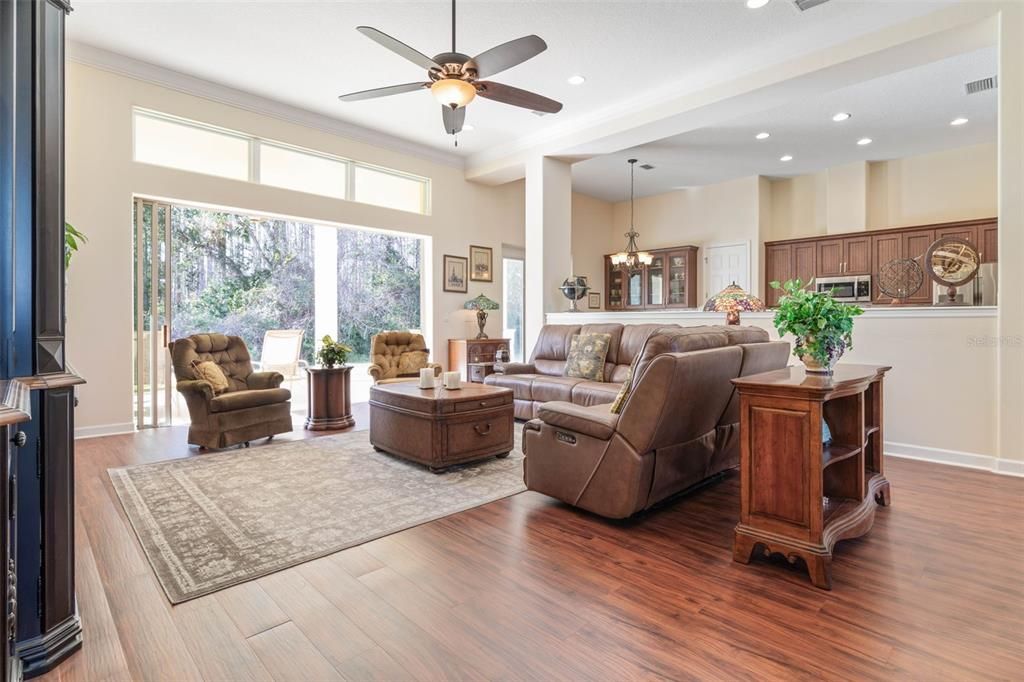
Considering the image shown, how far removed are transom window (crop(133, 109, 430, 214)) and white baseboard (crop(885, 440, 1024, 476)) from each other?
19.5ft

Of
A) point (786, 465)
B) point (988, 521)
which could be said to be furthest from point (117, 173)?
point (988, 521)

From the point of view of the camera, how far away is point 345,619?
5.93 feet

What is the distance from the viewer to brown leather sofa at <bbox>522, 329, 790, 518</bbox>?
2.44 metres

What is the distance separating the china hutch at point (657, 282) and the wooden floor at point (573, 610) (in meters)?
6.11

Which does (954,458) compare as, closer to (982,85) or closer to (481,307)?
(982,85)

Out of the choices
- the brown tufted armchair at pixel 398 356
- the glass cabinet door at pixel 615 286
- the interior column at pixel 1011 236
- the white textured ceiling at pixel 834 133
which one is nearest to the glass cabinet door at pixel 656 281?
the glass cabinet door at pixel 615 286

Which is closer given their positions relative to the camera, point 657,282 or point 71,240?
point 71,240

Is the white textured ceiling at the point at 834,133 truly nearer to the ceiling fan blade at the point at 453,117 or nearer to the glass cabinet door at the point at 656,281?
the glass cabinet door at the point at 656,281

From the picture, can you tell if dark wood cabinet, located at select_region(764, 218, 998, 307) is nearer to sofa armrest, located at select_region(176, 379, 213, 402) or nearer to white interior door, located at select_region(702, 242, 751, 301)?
white interior door, located at select_region(702, 242, 751, 301)

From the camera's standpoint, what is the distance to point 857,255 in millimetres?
7133

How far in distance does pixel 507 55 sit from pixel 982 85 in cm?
490

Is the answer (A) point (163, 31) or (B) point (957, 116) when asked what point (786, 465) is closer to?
(A) point (163, 31)

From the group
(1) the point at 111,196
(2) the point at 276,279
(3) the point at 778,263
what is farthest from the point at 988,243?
(1) the point at 111,196

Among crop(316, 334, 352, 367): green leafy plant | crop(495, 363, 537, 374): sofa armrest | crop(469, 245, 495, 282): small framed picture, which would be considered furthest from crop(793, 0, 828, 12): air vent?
crop(469, 245, 495, 282): small framed picture
